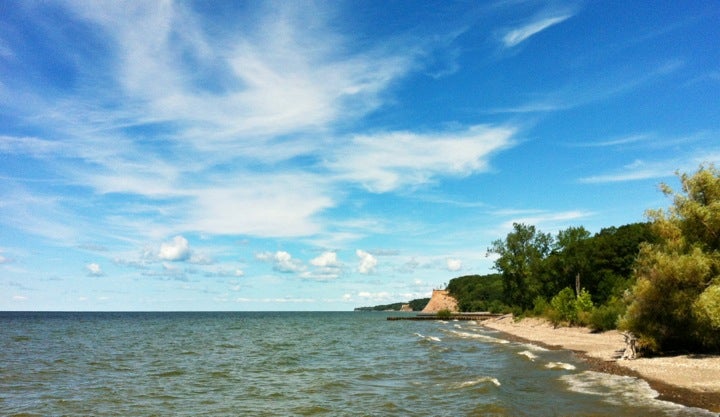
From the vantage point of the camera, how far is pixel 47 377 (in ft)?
98.1

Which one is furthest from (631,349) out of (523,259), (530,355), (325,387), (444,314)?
(444,314)

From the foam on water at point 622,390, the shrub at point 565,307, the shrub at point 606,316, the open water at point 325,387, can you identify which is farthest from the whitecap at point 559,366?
the shrub at point 565,307

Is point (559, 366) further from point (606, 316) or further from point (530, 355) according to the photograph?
point (606, 316)

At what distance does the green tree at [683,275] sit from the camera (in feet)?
83.1

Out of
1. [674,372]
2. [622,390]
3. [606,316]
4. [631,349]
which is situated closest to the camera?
[622,390]

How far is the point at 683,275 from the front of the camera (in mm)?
25469

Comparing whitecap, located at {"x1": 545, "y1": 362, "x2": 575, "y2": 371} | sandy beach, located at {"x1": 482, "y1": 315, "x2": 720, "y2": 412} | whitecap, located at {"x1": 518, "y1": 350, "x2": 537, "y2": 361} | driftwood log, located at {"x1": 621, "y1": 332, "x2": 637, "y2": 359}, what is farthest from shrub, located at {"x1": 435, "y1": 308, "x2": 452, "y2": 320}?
driftwood log, located at {"x1": 621, "y1": 332, "x2": 637, "y2": 359}

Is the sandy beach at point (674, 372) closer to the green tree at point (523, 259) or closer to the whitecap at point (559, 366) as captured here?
the whitecap at point (559, 366)

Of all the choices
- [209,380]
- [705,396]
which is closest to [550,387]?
[705,396]

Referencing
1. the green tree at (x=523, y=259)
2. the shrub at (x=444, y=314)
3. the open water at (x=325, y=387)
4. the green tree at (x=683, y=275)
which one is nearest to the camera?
the open water at (x=325, y=387)

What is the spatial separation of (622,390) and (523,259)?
75700 mm

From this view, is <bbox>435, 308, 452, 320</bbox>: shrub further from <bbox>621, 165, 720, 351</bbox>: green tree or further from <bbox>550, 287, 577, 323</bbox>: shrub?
<bbox>621, 165, 720, 351</bbox>: green tree

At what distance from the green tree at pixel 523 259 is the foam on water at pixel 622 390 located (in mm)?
69371

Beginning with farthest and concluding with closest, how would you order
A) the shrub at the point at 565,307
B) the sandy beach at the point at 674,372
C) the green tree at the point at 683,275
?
the shrub at the point at 565,307 → the green tree at the point at 683,275 → the sandy beach at the point at 674,372
